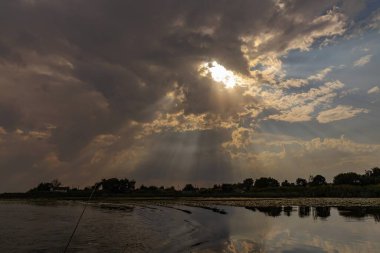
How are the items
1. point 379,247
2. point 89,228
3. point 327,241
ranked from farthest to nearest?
1. point 89,228
2. point 327,241
3. point 379,247

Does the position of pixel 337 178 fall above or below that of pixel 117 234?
above

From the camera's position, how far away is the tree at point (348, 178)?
172750 mm

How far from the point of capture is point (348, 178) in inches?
6959

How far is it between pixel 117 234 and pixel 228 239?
12071mm

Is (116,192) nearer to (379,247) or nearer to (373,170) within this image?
(373,170)

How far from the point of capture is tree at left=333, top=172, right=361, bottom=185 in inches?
6801

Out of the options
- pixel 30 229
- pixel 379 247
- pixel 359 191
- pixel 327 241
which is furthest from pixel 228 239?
pixel 359 191

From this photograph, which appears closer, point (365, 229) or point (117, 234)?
point (365, 229)

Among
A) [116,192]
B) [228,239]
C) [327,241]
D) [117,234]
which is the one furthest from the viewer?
[116,192]

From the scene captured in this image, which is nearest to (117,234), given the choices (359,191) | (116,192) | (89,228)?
(89,228)

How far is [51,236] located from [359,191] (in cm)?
11540

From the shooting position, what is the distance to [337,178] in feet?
607

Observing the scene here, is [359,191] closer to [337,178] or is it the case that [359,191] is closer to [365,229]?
[337,178]

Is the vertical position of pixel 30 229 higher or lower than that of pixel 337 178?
lower
